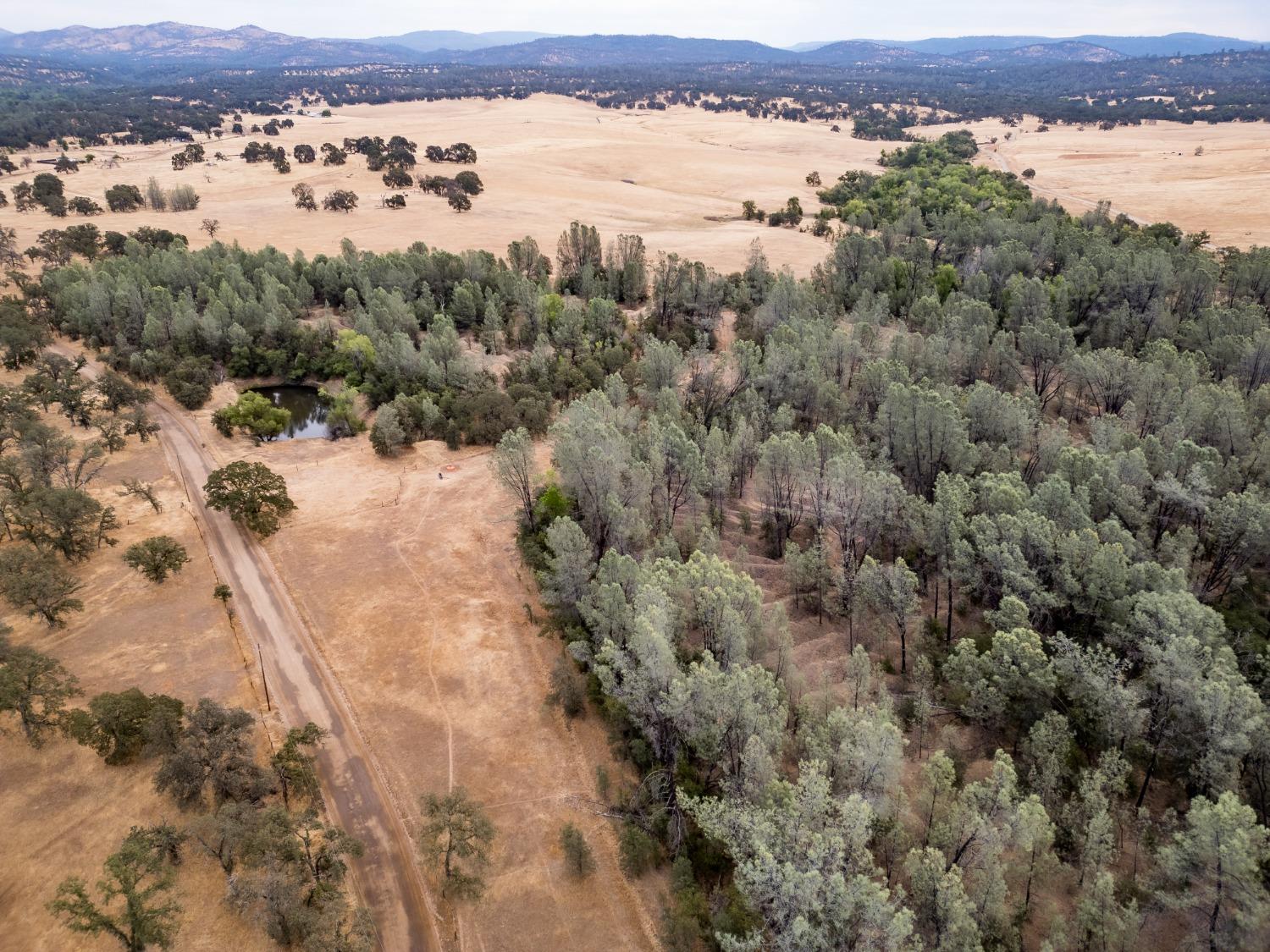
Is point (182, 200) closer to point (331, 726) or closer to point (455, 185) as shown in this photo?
point (455, 185)

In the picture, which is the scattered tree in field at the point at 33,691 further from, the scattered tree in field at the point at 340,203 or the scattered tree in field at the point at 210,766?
the scattered tree in field at the point at 340,203

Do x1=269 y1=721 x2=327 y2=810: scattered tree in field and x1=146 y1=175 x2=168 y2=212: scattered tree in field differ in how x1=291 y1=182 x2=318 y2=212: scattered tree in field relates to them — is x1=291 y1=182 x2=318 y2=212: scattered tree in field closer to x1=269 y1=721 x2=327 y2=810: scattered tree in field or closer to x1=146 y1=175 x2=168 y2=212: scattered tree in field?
x1=146 y1=175 x2=168 y2=212: scattered tree in field

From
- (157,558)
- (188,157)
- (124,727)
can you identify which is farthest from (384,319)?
(188,157)

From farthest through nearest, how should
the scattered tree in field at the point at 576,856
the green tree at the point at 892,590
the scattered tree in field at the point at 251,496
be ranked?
the scattered tree in field at the point at 251,496 < the green tree at the point at 892,590 < the scattered tree in field at the point at 576,856

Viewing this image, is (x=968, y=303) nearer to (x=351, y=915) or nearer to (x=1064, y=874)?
(x=1064, y=874)

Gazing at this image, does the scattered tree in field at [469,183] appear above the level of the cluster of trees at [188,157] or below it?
below

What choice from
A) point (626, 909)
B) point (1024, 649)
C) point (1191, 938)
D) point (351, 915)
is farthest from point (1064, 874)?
point (351, 915)

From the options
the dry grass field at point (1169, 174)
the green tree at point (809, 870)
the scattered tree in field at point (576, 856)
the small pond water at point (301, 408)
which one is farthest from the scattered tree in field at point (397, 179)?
the green tree at point (809, 870)
